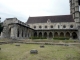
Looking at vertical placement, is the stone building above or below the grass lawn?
above

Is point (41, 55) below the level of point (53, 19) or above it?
below

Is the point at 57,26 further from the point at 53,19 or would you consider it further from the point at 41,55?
the point at 41,55

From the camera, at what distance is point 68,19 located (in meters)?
45.8

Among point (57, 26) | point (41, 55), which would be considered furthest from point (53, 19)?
point (41, 55)

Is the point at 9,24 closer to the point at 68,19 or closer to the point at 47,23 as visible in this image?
the point at 47,23

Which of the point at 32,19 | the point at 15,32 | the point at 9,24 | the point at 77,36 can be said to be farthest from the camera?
the point at 32,19

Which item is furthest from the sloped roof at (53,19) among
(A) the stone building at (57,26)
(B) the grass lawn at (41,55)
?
(B) the grass lawn at (41,55)

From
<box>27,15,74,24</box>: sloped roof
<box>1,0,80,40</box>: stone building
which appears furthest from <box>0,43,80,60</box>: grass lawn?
<box>27,15,74,24</box>: sloped roof

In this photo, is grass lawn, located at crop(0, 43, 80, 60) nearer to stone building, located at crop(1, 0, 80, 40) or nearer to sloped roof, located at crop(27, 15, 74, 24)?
stone building, located at crop(1, 0, 80, 40)

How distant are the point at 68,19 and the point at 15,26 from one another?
2613 centimetres

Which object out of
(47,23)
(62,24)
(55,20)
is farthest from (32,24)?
(62,24)

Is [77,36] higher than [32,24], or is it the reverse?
[32,24]

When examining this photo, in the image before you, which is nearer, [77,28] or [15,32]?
[15,32]

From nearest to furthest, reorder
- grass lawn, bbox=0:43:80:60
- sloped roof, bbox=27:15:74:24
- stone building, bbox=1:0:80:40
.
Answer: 1. grass lawn, bbox=0:43:80:60
2. stone building, bbox=1:0:80:40
3. sloped roof, bbox=27:15:74:24
